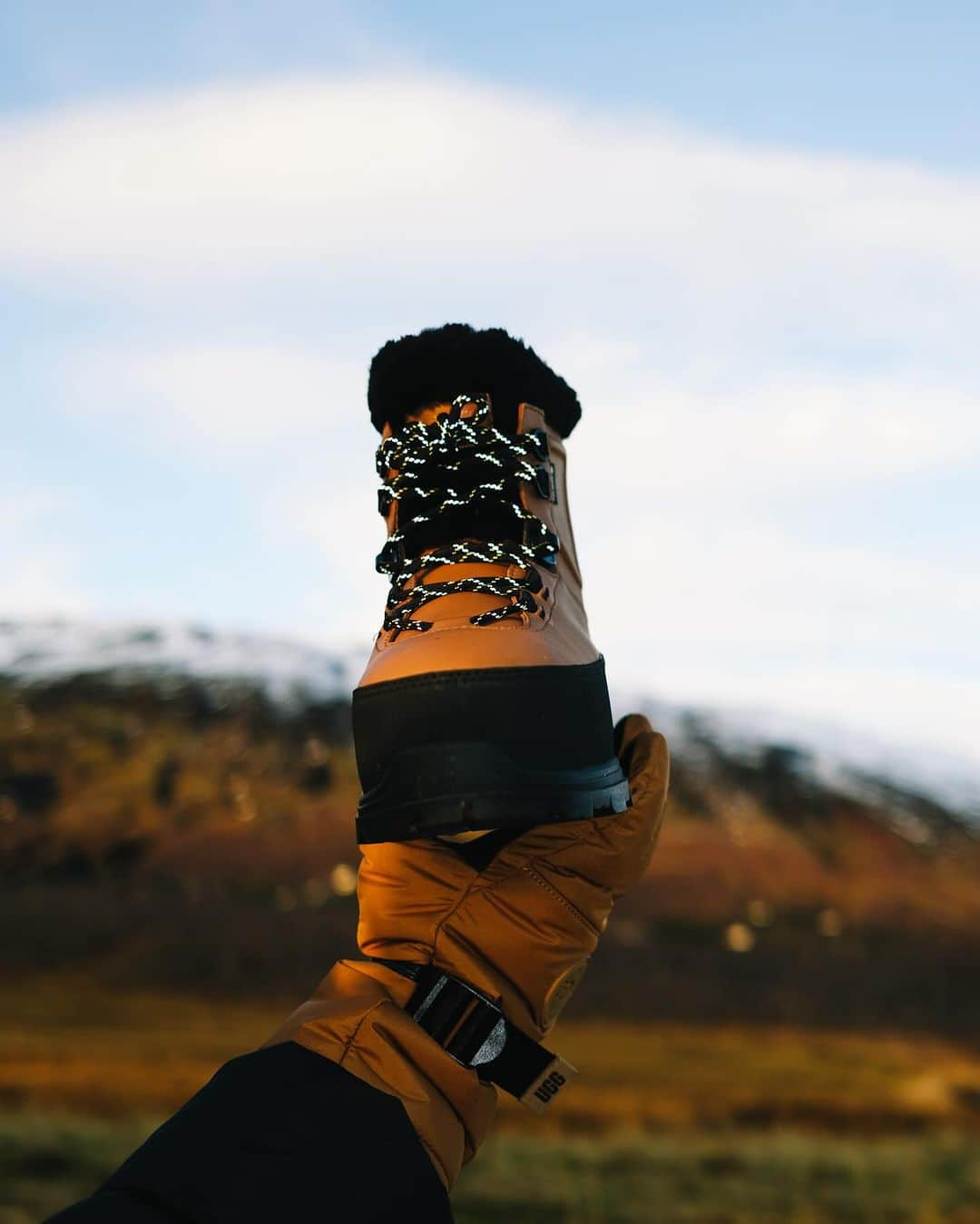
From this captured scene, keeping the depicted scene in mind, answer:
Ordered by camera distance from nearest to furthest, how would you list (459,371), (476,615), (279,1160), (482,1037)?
(279,1160)
(482,1037)
(476,615)
(459,371)

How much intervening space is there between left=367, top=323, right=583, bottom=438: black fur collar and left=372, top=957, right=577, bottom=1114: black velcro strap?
113 centimetres

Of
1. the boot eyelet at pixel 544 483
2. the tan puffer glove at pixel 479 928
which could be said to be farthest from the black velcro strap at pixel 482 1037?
the boot eyelet at pixel 544 483

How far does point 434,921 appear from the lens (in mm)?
2154

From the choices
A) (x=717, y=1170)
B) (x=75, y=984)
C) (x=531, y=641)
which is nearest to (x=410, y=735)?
(x=531, y=641)

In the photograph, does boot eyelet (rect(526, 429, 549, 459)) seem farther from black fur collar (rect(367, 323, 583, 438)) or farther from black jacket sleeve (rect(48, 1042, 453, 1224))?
black jacket sleeve (rect(48, 1042, 453, 1224))

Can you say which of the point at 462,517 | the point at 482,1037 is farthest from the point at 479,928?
the point at 462,517

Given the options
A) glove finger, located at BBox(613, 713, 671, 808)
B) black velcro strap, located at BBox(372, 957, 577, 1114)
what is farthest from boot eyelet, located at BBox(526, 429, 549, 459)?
black velcro strap, located at BBox(372, 957, 577, 1114)

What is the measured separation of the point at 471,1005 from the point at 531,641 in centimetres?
68

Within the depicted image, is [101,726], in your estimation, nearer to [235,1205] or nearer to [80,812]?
[80,812]

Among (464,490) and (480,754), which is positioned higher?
(464,490)

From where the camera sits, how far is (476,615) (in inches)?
91.4

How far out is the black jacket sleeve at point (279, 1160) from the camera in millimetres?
1756

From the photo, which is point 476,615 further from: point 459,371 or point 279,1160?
point 279,1160

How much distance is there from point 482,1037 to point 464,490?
1.09m
